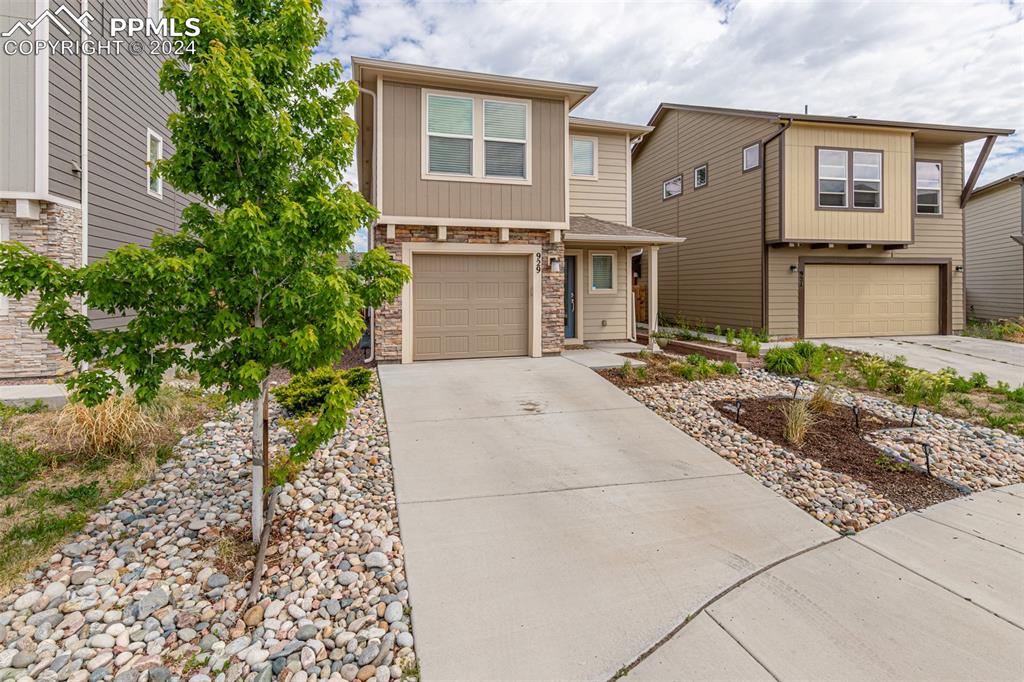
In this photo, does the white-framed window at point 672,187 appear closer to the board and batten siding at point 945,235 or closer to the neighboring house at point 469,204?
the board and batten siding at point 945,235

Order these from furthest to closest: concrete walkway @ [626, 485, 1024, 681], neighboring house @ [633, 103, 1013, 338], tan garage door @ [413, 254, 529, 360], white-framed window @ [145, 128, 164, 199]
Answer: neighboring house @ [633, 103, 1013, 338], white-framed window @ [145, 128, 164, 199], tan garage door @ [413, 254, 529, 360], concrete walkway @ [626, 485, 1024, 681]

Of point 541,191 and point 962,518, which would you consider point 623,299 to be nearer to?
point 541,191

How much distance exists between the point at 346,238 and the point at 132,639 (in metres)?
2.47

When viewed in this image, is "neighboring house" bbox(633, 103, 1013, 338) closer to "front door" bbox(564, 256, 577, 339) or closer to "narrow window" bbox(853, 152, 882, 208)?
"narrow window" bbox(853, 152, 882, 208)

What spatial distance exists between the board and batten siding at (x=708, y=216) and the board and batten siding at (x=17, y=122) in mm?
14365

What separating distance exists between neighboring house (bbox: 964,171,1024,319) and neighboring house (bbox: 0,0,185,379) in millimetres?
22462

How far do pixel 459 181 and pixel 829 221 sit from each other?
9507 millimetres

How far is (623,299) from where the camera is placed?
39.4 feet

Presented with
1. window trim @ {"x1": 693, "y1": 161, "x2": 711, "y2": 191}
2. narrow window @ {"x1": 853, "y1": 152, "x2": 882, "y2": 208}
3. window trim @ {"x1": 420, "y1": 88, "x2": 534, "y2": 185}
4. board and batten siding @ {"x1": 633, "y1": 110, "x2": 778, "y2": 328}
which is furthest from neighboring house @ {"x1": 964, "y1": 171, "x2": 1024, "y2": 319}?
window trim @ {"x1": 420, "y1": 88, "x2": 534, "y2": 185}

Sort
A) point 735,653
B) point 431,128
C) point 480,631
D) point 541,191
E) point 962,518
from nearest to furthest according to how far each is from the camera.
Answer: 1. point 735,653
2. point 480,631
3. point 962,518
4. point 431,128
5. point 541,191

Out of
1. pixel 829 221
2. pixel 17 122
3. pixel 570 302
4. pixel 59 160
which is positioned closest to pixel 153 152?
pixel 59 160

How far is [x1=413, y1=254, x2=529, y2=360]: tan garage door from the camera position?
9.09 m

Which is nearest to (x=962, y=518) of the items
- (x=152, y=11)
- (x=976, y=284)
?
(x=152, y=11)

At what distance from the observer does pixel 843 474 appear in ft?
15.0
